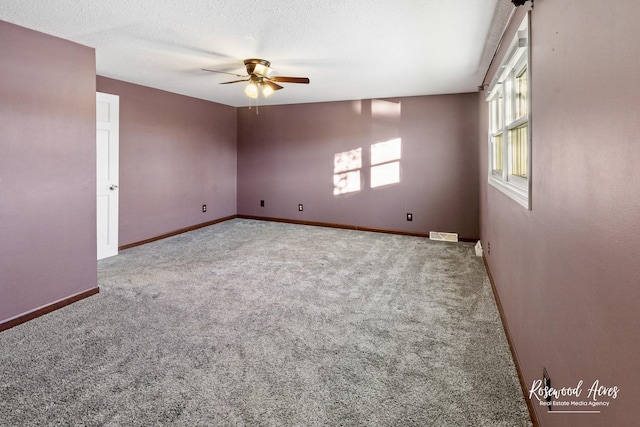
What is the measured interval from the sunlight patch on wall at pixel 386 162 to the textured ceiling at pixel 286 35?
53.7 inches

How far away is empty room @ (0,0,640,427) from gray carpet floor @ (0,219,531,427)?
0.02 metres

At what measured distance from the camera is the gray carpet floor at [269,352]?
1716mm

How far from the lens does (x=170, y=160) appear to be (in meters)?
5.54

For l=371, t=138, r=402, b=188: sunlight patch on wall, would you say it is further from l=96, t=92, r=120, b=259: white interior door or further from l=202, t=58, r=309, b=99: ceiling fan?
l=96, t=92, r=120, b=259: white interior door

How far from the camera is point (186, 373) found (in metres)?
2.02

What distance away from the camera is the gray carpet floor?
5.63 ft

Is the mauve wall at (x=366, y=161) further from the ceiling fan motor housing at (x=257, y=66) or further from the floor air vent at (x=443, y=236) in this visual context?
the ceiling fan motor housing at (x=257, y=66)

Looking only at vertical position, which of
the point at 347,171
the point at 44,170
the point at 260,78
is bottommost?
the point at 44,170

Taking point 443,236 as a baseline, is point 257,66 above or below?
above

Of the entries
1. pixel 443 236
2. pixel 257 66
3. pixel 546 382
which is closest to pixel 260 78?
pixel 257 66

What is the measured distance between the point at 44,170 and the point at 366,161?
4.33m

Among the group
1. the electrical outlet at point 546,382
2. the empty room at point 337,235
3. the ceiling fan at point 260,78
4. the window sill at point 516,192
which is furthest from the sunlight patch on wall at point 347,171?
the electrical outlet at point 546,382

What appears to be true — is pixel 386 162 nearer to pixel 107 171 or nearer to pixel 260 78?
pixel 260 78

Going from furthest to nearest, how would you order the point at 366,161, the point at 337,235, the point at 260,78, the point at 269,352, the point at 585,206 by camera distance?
1. the point at 366,161
2. the point at 337,235
3. the point at 260,78
4. the point at 269,352
5. the point at 585,206
